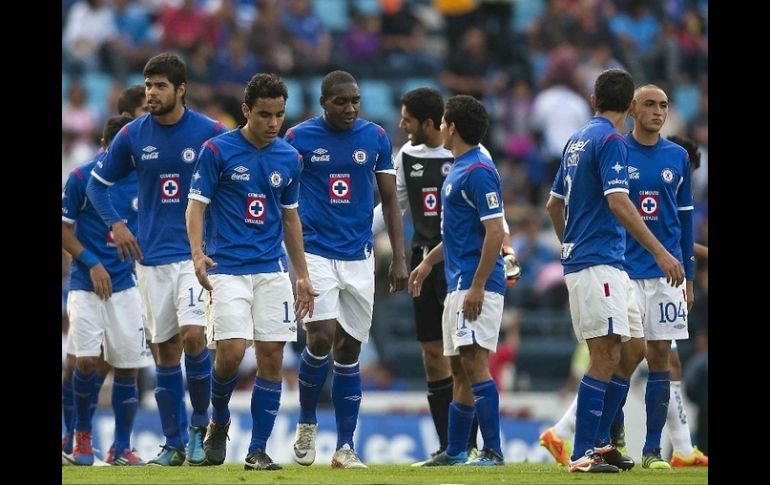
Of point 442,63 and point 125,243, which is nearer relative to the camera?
point 125,243

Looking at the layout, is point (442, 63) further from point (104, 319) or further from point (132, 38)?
point (104, 319)

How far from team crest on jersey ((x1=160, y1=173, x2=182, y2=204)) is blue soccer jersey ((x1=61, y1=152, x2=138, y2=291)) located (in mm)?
1382

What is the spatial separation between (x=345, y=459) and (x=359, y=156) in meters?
2.24

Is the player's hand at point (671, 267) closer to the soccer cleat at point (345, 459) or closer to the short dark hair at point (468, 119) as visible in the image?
the short dark hair at point (468, 119)

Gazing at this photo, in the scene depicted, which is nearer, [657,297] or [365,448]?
[657,297]

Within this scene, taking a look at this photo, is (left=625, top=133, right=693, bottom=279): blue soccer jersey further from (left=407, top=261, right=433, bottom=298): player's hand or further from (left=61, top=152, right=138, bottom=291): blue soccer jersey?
(left=61, top=152, right=138, bottom=291): blue soccer jersey

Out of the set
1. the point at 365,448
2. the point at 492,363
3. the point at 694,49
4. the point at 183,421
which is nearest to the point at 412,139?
the point at 183,421

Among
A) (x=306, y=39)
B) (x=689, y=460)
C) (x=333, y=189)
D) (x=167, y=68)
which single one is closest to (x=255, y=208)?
(x=333, y=189)

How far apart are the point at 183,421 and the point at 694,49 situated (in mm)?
15763

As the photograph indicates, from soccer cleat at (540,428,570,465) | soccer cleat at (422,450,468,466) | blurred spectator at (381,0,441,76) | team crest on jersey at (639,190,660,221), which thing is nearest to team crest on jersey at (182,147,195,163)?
soccer cleat at (422,450,468,466)

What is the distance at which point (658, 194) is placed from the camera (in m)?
11.8

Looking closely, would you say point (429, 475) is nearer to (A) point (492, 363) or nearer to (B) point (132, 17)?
(A) point (492, 363)

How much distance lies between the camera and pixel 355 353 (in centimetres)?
1166

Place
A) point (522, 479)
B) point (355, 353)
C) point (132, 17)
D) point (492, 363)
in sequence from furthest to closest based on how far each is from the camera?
point (132, 17), point (492, 363), point (355, 353), point (522, 479)
